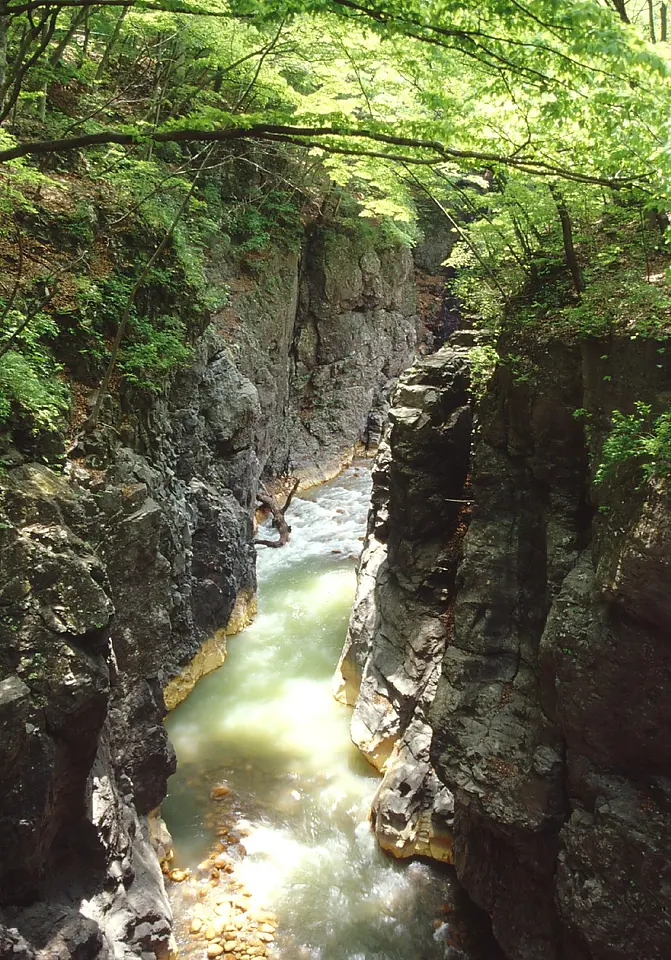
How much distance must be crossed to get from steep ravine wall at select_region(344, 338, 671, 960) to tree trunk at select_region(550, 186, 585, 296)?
3.04 ft

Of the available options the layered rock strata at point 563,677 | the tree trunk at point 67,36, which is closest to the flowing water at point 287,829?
the layered rock strata at point 563,677

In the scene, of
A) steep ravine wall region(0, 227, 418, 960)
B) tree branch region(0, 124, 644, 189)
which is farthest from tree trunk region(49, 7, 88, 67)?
tree branch region(0, 124, 644, 189)

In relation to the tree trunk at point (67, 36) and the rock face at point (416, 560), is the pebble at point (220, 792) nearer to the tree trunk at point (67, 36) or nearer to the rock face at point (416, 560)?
the rock face at point (416, 560)

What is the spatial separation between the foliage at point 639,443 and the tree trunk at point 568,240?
84.9 inches

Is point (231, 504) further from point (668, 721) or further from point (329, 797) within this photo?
point (668, 721)

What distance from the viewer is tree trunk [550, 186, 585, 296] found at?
21.1 feet

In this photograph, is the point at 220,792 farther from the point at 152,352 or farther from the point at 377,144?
the point at 377,144

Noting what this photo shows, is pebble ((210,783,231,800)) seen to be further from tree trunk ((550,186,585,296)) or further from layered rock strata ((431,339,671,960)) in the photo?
tree trunk ((550,186,585,296))

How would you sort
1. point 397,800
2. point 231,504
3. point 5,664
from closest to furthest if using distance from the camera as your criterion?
point 5,664 → point 397,800 → point 231,504

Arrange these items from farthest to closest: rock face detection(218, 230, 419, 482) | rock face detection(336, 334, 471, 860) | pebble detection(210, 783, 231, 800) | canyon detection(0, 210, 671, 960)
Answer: rock face detection(218, 230, 419, 482)
rock face detection(336, 334, 471, 860)
pebble detection(210, 783, 231, 800)
canyon detection(0, 210, 671, 960)

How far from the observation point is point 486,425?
8.55 m

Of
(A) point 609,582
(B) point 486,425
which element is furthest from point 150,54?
(A) point 609,582

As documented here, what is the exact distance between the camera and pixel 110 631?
283 inches

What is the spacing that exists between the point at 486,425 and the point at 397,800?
18.8 ft
